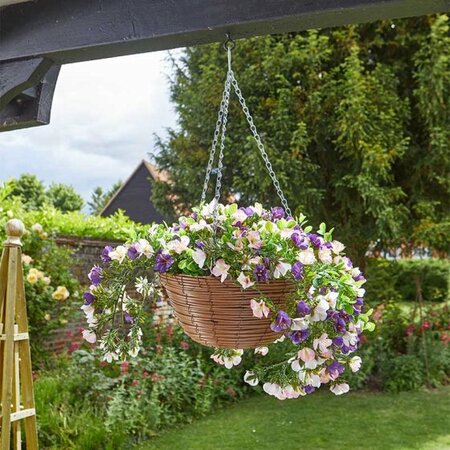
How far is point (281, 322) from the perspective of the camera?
1.40 metres

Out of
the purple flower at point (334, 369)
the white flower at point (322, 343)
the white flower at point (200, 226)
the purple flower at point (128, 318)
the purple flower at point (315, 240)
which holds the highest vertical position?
the white flower at point (200, 226)

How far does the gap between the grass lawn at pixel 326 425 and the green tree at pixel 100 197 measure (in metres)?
19.7

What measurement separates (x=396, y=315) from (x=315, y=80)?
2.55 meters

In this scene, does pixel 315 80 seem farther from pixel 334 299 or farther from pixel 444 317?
pixel 334 299

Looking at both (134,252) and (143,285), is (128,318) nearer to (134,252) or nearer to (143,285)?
(143,285)

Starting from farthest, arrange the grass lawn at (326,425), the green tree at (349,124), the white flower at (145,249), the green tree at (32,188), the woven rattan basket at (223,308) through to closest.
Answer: the green tree at (32,188), the green tree at (349,124), the grass lawn at (326,425), the white flower at (145,249), the woven rattan basket at (223,308)

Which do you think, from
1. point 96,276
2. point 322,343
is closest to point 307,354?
point 322,343

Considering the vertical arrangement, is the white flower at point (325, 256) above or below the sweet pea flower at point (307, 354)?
above

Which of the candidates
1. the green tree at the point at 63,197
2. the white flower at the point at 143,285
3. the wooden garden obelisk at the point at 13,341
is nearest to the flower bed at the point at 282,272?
the white flower at the point at 143,285

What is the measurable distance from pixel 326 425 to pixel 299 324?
11.1ft

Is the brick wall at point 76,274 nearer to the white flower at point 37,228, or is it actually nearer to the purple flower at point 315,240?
the white flower at point 37,228

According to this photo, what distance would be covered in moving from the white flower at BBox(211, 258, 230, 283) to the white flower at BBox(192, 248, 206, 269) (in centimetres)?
3

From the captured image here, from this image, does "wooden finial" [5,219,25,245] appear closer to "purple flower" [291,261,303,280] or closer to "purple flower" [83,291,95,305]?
"purple flower" [83,291,95,305]

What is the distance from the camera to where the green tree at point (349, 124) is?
17.0ft
